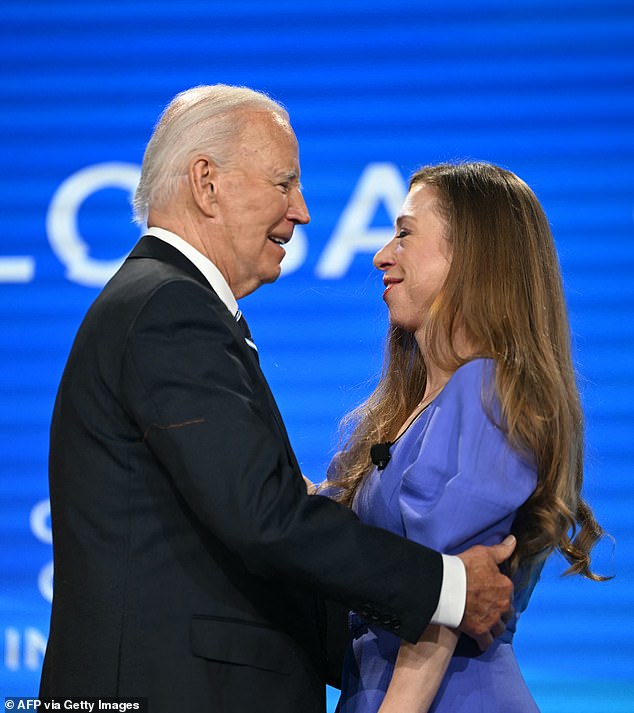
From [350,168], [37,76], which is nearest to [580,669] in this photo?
[350,168]

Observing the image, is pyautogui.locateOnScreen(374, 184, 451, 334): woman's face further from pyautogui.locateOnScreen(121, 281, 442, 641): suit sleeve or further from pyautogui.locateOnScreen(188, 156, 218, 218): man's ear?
pyautogui.locateOnScreen(121, 281, 442, 641): suit sleeve

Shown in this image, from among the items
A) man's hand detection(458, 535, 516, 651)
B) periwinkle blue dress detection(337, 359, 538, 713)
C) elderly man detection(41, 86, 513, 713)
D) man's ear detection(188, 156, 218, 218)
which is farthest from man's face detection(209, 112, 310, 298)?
man's hand detection(458, 535, 516, 651)

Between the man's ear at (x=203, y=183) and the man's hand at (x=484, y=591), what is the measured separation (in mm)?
773

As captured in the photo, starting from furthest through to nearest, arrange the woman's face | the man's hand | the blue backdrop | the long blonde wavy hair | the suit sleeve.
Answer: the blue backdrop → the woman's face → the long blonde wavy hair → the man's hand → the suit sleeve

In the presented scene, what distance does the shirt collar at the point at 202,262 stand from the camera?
2.00 m

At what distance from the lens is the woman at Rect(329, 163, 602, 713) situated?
192 centimetres

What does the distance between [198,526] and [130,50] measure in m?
2.42

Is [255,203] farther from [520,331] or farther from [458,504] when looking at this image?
[458,504]

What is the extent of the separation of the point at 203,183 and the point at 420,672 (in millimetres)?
949

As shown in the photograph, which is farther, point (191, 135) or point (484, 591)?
point (191, 135)

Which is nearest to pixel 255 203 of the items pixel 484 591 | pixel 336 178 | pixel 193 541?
pixel 193 541

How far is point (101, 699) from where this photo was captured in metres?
1.78

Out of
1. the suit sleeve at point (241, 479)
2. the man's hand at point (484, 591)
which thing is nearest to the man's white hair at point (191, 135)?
the suit sleeve at point (241, 479)

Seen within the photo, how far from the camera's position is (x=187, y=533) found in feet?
5.98
